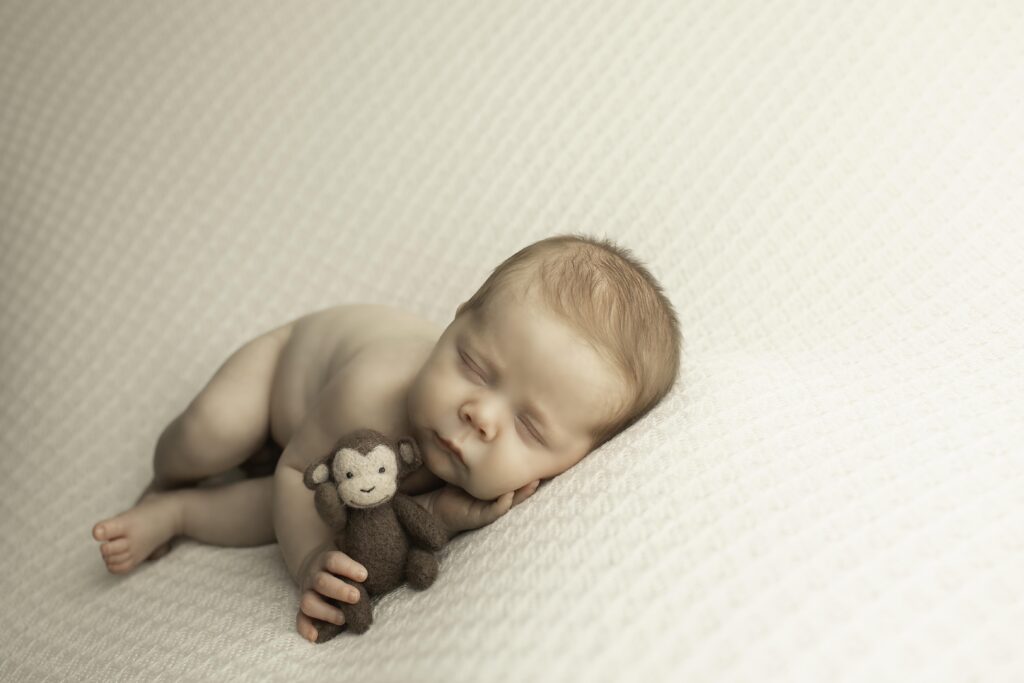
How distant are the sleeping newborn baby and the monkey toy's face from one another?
8cm

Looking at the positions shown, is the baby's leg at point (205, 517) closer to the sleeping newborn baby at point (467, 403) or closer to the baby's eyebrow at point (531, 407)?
the sleeping newborn baby at point (467, 403)

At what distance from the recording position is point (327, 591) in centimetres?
95

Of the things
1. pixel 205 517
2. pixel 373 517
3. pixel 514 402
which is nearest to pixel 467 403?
pixel 514 402

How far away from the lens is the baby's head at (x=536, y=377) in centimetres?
99

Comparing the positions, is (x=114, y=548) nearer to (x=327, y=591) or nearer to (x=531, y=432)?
(x=327, y=591)

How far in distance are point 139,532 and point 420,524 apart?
1.52ft

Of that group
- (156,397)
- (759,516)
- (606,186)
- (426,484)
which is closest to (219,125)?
(156,397)

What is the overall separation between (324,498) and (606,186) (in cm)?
75

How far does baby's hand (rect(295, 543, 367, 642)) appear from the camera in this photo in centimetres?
94

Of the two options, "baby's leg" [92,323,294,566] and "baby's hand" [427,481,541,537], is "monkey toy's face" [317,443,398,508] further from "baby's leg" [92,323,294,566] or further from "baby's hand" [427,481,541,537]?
"baby's leg" [92,323,294,566]

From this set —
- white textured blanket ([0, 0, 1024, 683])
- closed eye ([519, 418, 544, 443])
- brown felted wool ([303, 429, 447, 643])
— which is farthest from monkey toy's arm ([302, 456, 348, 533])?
closed eye ([519, 418, 544, 443])

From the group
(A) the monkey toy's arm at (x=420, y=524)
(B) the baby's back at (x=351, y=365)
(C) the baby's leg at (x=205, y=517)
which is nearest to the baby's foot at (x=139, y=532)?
(C) the baby's leg at (x=205, y=517)

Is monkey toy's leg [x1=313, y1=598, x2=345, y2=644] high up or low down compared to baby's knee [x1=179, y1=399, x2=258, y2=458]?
down

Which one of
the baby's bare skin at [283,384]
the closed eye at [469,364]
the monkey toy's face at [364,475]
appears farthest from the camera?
the baby's bare skin at [283,384]
